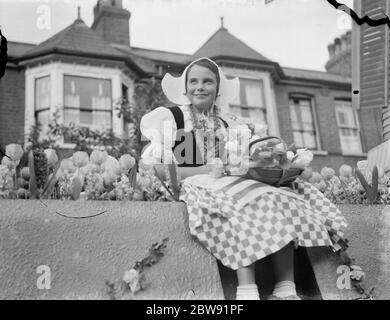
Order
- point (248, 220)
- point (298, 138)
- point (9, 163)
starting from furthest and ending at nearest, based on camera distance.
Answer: point (298, 138)
point (9, 163)
point (248, 220)

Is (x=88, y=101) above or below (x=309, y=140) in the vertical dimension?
above

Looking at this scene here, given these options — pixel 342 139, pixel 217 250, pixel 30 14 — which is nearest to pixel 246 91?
pixel 342 139

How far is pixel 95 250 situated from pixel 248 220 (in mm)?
639

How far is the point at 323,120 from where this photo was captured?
37.7 ft

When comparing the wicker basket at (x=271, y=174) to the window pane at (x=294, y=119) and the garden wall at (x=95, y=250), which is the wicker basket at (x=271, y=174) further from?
the window pane at (x=294, y=119)

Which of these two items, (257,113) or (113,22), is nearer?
(257,113)

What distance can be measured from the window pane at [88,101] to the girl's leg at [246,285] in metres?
7.19

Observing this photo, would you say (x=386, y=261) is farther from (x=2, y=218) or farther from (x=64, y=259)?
(x=2, y=218)

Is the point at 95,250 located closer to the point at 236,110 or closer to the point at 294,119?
the point at 236,110

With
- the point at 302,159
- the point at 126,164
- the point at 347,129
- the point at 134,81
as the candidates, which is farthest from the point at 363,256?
the point at 347,129

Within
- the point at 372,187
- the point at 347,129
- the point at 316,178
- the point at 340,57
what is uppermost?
the point at 340,57

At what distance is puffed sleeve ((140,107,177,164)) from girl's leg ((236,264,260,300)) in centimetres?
72

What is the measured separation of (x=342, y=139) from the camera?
1161 cm
